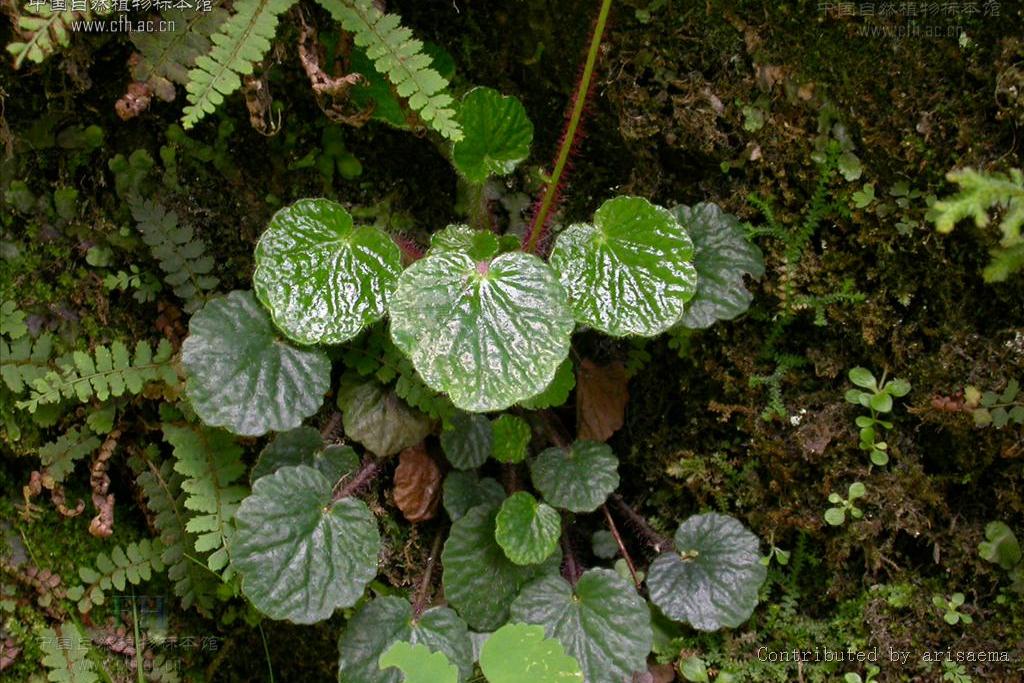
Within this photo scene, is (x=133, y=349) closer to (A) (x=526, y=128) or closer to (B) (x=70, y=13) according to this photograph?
(B) (x=70, y=13)

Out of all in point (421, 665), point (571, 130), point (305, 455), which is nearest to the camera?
point (421, 665)

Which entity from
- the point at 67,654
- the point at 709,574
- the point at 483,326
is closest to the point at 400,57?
the point at 483,326

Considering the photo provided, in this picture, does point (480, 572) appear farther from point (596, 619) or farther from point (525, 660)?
point (525, 660)

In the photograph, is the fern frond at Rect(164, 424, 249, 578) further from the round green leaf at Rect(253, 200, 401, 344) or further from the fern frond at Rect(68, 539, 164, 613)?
the round green leaf at Rect(253, 200, 401, 344)

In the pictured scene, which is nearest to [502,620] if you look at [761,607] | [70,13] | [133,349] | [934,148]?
[761,607]

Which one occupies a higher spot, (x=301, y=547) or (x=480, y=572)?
(x=301, y=547)

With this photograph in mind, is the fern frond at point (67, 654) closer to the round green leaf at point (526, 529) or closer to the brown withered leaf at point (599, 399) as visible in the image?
the round green leaf at point (526, 529)

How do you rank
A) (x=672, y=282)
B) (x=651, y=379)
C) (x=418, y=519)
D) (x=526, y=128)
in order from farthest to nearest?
(x=651, y=379)
(x=418, y=519)
(x=526, y=128)
(x=672, y=282)
